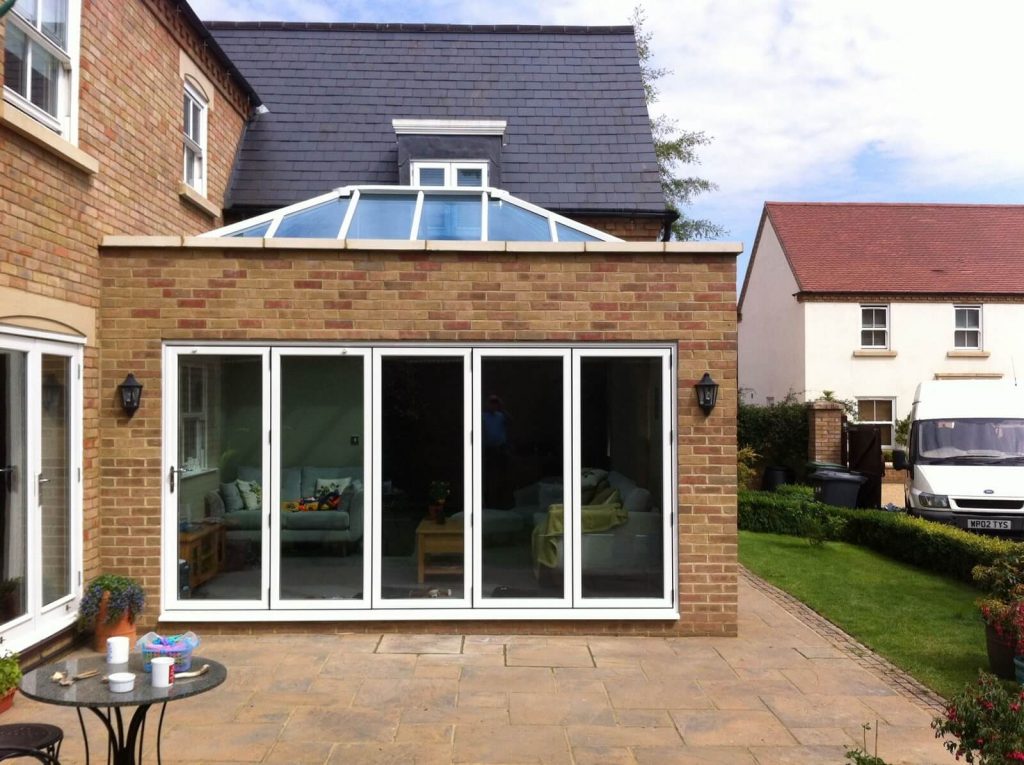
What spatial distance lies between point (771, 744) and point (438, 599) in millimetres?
3242

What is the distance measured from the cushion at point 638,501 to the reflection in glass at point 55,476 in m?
4.49

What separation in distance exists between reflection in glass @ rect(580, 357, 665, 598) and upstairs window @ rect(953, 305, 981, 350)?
756 inches

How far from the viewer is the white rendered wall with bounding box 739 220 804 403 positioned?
80.8ft

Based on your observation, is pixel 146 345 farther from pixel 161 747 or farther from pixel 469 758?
pixel 469 758

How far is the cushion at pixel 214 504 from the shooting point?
7.68 meters

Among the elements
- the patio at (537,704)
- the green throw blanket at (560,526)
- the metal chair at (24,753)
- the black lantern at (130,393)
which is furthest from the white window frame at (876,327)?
the metal chair at (24,753)

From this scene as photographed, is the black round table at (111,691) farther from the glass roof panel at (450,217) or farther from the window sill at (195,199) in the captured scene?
the window sill at (195,199)

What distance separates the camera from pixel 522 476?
7801mm

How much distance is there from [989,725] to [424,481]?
4.84 metres

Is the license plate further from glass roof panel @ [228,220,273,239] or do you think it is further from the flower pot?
glass roof panel @ [228,220,273,239]

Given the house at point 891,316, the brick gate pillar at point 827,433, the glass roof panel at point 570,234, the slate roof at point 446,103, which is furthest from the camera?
the house at point 891,316

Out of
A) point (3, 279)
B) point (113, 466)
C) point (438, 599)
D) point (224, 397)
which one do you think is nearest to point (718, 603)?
point (438, 599)

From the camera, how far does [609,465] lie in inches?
306

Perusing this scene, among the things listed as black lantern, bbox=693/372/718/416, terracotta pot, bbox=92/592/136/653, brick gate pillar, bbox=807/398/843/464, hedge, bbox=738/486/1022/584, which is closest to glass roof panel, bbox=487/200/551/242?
black lantern, bbox=693/372/718/416
